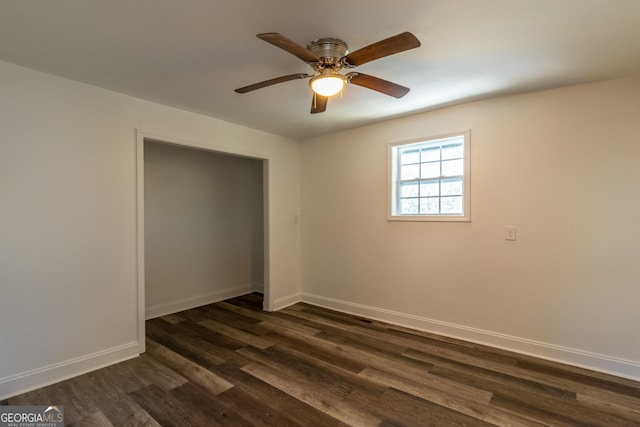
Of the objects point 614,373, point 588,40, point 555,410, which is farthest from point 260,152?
point 614,373

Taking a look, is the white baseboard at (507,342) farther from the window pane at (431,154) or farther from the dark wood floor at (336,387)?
the window pane at (431,154)

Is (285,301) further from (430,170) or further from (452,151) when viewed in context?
(452,151)

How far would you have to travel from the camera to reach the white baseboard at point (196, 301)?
13.0ft

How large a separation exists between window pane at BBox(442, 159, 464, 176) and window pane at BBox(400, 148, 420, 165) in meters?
0.32

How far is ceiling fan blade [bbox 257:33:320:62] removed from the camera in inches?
57.6

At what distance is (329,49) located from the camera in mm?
1946

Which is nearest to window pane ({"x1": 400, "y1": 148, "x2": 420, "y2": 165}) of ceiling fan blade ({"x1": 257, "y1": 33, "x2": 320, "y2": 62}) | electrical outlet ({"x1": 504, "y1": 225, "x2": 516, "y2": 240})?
electrical outlet ({"x1": 504, "y1": 225, "x2": 516, "y2": 240})

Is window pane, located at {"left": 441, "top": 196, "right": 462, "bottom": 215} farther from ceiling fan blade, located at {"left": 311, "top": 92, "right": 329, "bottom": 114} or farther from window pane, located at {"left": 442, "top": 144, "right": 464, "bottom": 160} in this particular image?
ceiling fan blade, located at {"left": 311, "top": 92, "right": 329, "bottom": 114}

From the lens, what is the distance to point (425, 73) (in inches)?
95.3

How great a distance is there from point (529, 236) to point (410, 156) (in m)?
1.48

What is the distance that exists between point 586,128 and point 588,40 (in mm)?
925

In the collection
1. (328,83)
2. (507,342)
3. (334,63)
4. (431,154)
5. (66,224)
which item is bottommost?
(507,342)

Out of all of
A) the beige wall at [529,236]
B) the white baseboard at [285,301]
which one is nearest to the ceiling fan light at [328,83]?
the beige wall at [529,236]
